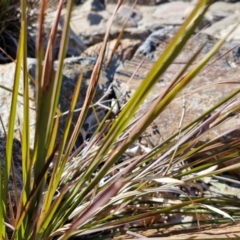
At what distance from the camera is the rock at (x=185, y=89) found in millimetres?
2125

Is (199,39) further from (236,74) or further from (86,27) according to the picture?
(86,27)

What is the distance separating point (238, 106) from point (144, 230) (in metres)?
0.40

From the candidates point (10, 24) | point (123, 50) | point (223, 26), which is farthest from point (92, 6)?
point (10, 24)

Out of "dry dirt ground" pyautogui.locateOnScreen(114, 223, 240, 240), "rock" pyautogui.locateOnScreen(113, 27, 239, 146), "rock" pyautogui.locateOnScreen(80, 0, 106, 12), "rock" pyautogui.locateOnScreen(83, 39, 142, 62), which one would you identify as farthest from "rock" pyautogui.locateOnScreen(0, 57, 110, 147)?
"rock" pyautogui.locateOnScreen(80, 0, 106, 12)

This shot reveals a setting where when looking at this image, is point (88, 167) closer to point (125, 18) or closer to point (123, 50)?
point (123, 50)

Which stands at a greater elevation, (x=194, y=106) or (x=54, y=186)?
(x=54, y=186)

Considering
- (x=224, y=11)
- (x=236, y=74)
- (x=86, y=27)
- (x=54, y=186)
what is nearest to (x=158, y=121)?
(x=236, y=74)

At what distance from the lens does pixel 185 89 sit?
233 centimetres

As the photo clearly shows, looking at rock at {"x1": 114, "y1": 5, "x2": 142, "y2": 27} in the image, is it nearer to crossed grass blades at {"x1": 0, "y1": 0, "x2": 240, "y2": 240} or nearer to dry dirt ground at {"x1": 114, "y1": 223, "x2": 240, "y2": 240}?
crossed grass blades at {"x1": 0, "y1": 0, "x2": 240, "y2": 240}

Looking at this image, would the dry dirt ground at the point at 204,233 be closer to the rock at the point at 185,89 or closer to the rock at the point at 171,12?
the rock at the point at 185,89

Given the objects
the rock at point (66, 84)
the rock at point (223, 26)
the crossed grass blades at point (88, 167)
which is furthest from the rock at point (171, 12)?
the crossed grass blades at point (88, 167)

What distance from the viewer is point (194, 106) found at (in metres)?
2.22

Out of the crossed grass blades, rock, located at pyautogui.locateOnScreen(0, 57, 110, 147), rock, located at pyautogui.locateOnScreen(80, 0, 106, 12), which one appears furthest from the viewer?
rock, located at pyautogui.locateOnScreen(80, 0, 106, 12)

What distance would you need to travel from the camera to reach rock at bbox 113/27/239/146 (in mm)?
2125
